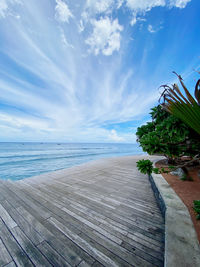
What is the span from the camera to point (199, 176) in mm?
2809

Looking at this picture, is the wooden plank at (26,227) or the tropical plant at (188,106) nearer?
the tropical plant at (188,106)

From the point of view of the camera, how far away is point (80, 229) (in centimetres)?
148

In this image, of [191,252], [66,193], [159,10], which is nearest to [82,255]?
[191,252]

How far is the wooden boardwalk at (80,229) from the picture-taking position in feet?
3.57

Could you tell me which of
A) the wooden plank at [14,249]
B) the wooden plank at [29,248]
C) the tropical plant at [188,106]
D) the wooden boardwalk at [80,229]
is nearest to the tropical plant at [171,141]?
the tropical plant at [188,106]

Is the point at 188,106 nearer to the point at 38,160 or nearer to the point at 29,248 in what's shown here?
the point at 29,248

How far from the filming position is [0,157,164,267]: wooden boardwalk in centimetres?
109

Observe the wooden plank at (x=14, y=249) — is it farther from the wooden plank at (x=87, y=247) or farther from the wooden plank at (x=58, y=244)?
the wooden plank at (x=87, y=247)

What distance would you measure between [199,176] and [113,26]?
25.0 feet

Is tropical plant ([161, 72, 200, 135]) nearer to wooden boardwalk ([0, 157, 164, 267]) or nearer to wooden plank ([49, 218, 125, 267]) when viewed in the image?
wooden boardwalk ([0, 157, 164, 267])

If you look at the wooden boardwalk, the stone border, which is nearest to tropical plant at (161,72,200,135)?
the stone border

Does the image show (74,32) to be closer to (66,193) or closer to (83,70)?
(83,70)

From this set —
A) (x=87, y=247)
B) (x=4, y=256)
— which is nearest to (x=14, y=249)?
(x=4, y=256)

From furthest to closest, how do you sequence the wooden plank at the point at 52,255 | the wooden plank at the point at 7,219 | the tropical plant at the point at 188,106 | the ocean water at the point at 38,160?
1. the ocean water at the point at 38,160
2. the wooden plank at the point at 7,219
3. the wooden plank at the point at 52,255
4. the tropical plant at the point at 188,106
